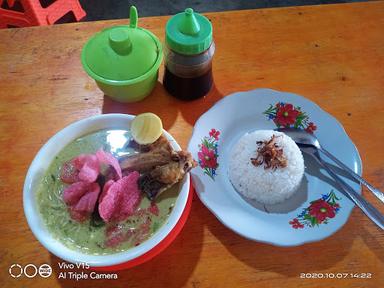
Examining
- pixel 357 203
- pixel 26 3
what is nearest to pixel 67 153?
pixel 357 203

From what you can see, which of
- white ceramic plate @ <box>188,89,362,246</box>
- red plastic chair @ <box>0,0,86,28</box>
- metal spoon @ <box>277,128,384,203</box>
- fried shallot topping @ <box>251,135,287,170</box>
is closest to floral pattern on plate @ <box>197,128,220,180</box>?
white ceramic plate @ <box>188,89,362,246</box>

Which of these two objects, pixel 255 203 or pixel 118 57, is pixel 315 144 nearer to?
pixel 255 203

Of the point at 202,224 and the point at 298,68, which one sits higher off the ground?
the point at 298,68

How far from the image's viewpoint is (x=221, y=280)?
0.82m

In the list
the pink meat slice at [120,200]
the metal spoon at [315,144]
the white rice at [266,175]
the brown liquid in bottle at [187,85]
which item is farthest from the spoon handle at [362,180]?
the pink meat slice at [120,200]

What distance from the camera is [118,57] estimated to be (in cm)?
95

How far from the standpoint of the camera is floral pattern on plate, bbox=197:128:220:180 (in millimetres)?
937

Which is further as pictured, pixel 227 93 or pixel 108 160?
pixel 227 93

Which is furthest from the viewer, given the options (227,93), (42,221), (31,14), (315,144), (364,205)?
(31,14)

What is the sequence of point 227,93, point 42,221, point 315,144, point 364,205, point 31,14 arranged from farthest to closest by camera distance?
point 31,14, point 227,93, point 315,144, point 364,205, point 42,221

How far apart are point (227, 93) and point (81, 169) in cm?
54

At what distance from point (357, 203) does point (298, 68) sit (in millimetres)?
516

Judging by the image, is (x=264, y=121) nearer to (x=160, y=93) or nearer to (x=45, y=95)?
(x=160, y=93)
